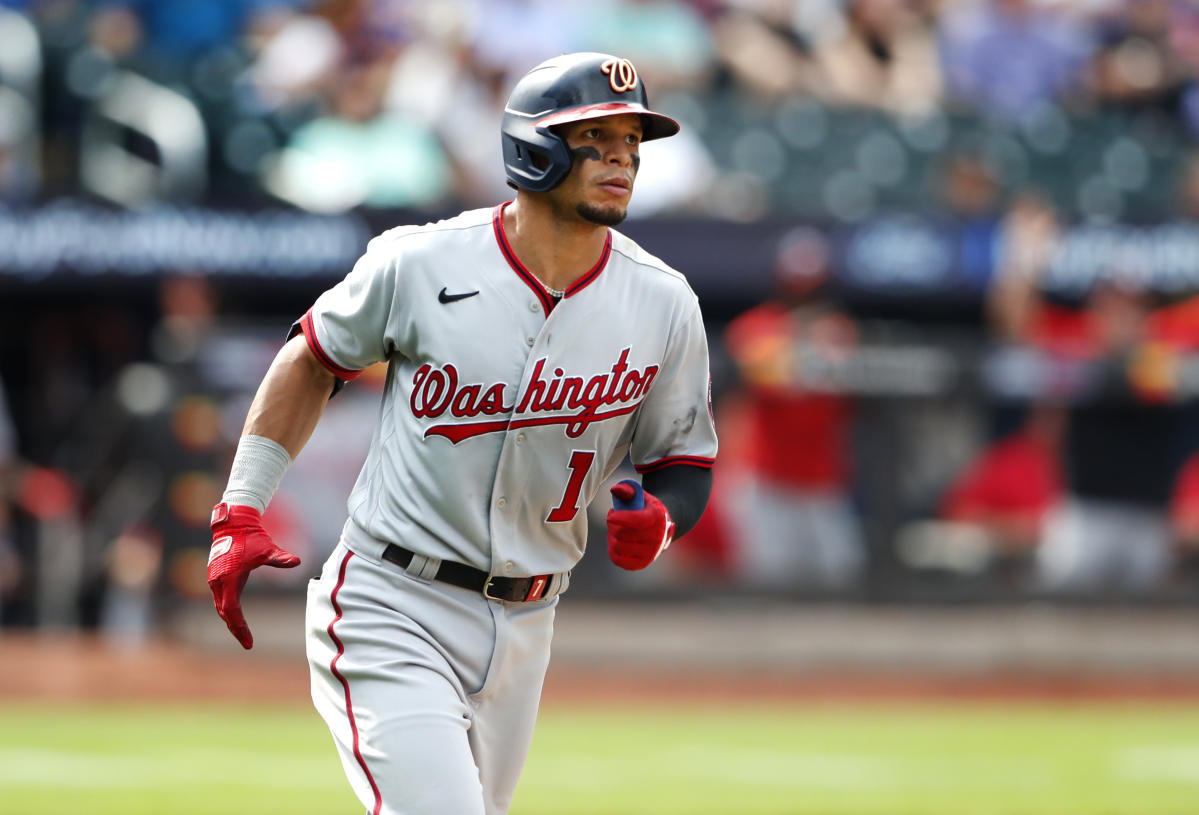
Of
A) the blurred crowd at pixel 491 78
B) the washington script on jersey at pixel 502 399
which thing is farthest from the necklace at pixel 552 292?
the blurred crowd at pixel 491 78

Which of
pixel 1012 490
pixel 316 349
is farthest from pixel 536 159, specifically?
pixel 1012 490

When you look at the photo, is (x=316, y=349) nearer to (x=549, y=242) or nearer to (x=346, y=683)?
(x=549, y=242)

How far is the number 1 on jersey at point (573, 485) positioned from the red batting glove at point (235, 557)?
1.78ft

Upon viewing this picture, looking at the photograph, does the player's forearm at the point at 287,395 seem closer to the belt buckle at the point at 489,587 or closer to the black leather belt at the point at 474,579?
the black leather belt at the point at 474,579

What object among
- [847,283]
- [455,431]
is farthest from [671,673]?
[455,431]

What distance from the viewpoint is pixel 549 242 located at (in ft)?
11.0

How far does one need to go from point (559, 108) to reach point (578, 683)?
5.92 metres

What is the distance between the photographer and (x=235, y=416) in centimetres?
886

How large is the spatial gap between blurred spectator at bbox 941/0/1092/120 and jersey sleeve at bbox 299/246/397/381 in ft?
27.7

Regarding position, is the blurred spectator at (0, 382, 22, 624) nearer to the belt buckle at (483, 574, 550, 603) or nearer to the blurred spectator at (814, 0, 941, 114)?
the blurred spectator at (814, 0, 941, 114)

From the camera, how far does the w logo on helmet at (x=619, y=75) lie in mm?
3260

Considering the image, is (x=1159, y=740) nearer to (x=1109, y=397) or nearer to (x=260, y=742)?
(x=1109, y=397)

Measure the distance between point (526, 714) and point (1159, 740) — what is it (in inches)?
203

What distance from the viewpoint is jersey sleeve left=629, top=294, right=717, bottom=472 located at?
11.3 feet
